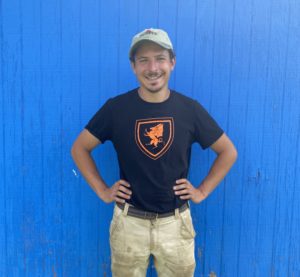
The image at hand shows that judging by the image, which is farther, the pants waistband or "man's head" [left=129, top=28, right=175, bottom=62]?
the pants waistband

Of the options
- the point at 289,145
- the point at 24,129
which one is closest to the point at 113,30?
the point at 24,129

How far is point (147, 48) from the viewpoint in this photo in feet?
6.98

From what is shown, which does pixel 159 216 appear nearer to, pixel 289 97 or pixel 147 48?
pixel 147 48

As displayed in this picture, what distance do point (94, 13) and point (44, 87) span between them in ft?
2.01

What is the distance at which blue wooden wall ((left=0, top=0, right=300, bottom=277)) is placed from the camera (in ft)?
8.30

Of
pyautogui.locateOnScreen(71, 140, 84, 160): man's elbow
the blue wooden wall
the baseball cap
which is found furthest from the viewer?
the blue wooden wall

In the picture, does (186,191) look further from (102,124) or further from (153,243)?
(102,124)

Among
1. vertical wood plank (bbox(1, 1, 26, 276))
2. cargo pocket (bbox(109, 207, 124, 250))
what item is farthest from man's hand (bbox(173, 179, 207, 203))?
vertical wood plank (bbox(1, 1, 26, 276))

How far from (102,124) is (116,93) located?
458 mm

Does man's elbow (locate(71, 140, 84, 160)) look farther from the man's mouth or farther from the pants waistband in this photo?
the man's mouth

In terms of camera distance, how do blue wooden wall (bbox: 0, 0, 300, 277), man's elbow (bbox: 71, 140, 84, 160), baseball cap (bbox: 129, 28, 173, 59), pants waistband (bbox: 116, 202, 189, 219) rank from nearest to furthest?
1. baseball cap (bbox: 129, 28, 173, 59)
2. pants waistband (bbox: 116, 202, 189, 219)
3. man's elbow (bbox: 71, 140, 84, 160)
4. blue wooden wall (bbox: 0, 0, 300, 277)

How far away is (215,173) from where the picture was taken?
2.33m

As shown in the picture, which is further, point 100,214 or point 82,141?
point 100,214

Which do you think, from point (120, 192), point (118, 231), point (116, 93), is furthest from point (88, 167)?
point (116, 93)
